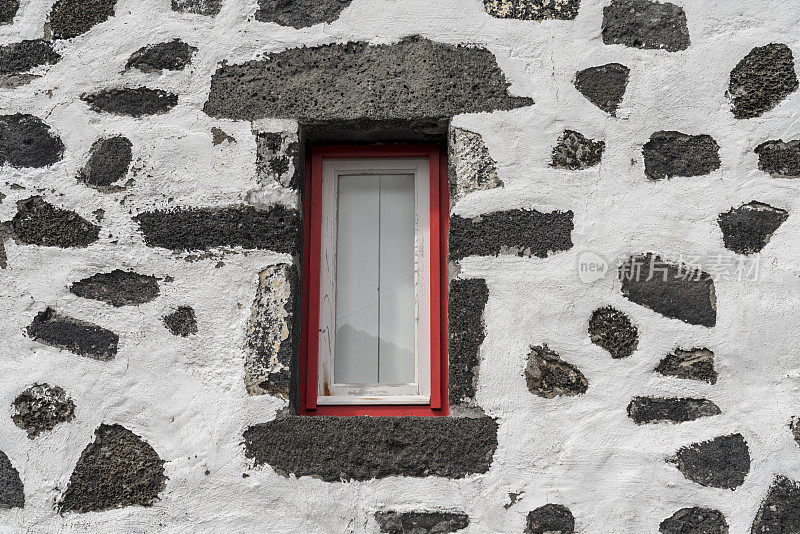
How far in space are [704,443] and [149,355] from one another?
1.65 m

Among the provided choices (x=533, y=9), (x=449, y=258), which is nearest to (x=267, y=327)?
(x=449, y=258)

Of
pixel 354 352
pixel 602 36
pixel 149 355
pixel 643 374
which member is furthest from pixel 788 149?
pixel 149 355

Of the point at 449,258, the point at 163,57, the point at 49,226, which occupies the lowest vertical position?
the point at 449,258

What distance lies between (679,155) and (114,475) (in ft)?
6.42

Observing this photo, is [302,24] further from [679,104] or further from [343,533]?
[343,533]

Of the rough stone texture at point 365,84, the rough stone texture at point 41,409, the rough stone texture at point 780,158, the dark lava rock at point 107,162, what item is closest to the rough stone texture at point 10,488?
the rough stone texture at point 41,409

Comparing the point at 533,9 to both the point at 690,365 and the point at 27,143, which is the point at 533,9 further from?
the point at 27,143

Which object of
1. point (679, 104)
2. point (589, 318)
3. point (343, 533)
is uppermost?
point (679, 104)

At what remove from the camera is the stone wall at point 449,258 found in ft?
7.42

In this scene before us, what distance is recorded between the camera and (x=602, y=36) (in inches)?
97.9

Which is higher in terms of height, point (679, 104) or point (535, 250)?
point (679, 104)

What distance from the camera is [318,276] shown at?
2.54m

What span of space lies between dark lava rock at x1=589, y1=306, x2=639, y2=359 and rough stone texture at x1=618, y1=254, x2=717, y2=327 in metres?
0.07

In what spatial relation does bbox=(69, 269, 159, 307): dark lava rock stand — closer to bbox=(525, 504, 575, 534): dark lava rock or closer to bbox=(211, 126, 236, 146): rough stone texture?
bbox=(211, 126, 236, 146): rough stone texture
